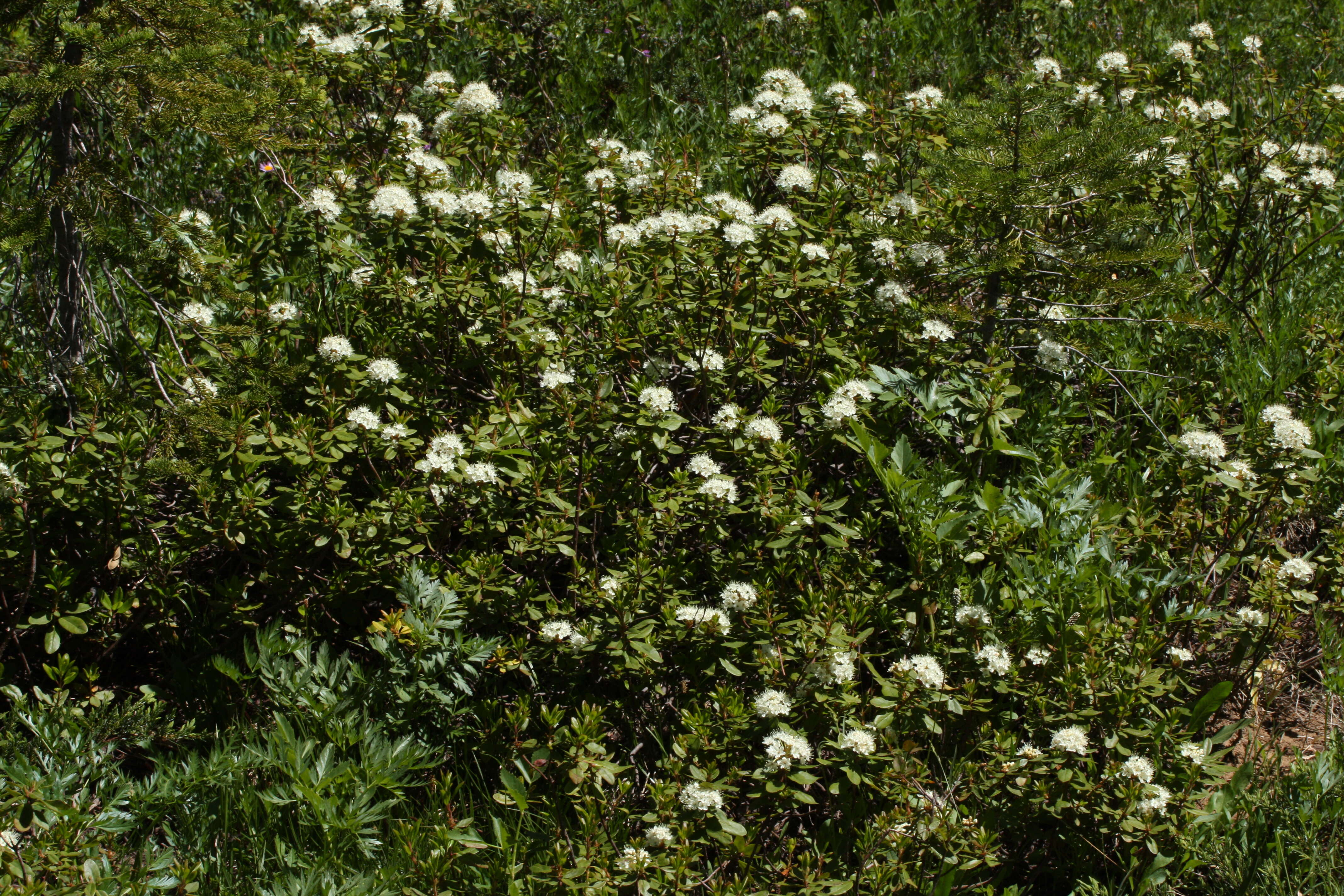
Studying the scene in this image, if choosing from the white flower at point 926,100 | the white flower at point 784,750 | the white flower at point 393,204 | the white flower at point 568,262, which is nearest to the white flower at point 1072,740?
the white flower at point 784,750

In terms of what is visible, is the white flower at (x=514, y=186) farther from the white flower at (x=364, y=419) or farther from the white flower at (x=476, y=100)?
the white flower at (x=364, y=419)

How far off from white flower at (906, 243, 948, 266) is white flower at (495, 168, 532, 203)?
1.21m

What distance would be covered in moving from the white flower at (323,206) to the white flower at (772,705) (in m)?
1.90

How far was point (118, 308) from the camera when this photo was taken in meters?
3.10

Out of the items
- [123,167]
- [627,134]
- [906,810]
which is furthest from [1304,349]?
[123,167]

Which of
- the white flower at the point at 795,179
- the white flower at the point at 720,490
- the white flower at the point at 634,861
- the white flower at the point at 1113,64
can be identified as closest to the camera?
the white flower at the point at 634,861

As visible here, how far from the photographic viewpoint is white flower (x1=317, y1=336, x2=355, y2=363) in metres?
2.90

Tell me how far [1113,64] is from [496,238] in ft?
9.11

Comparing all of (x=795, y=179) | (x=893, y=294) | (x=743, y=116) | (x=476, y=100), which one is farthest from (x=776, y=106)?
(x=476, y=100)

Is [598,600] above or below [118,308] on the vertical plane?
below

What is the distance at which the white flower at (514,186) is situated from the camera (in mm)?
3277

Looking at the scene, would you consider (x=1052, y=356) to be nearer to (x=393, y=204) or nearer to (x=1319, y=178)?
(x=1319, y=178)

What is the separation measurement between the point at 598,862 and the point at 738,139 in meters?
2.62

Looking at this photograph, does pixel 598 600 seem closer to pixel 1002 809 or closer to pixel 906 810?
pixel 906 810
